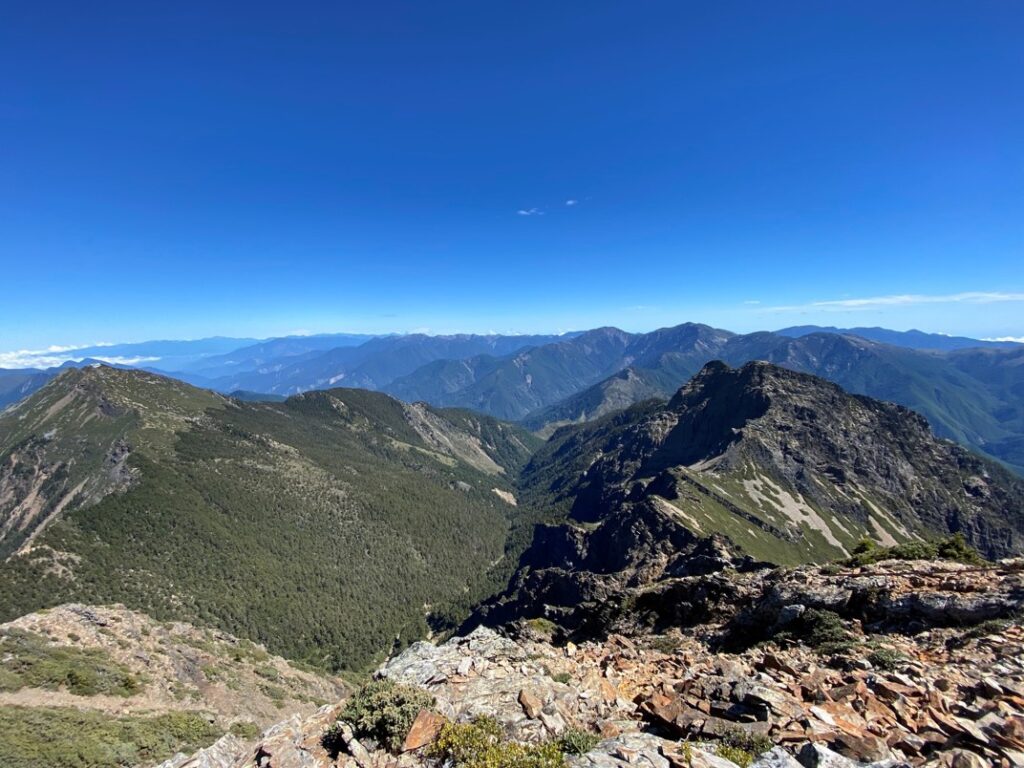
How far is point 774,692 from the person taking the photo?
16.4 m

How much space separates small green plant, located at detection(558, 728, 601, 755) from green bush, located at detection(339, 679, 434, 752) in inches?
222

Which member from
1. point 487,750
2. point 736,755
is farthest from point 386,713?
point 736,755

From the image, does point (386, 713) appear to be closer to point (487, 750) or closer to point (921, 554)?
point (487, 750)

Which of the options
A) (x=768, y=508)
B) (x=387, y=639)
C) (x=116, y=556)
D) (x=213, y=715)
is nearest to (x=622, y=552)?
(x=768, y=508)

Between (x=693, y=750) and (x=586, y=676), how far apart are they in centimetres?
1011

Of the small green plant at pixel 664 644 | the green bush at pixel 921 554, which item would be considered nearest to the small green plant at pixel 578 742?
the small green plant at pixel 664 644

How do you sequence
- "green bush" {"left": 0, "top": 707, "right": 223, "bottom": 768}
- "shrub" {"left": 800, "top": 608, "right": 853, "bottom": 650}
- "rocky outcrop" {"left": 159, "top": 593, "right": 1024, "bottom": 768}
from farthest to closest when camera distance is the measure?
"green bush" {"left": 0, "top": 707, "right": 223, "bottom": 768} < "shrub" {"left": 800, "top": 608, "right": 853, "bottom": 650} < "rocky outcrop" {"left": 159, "top": 593, "right": 1024, "bottom": 768}

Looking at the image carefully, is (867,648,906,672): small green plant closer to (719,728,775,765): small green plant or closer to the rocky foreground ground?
the rocky foreground ground

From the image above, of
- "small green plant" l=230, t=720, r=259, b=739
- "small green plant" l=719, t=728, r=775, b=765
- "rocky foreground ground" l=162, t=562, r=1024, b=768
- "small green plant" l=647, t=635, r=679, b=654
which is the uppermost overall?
"small green plant" l=719, t=728, r=775, b=765

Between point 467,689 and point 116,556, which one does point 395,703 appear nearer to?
point 467,689

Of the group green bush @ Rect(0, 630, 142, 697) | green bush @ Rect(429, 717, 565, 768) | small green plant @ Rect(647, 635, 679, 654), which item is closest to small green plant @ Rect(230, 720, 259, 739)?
green bush @ Rect(0, 630, 142, 697)

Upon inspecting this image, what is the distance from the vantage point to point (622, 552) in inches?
5827

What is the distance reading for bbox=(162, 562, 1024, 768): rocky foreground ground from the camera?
512 inches

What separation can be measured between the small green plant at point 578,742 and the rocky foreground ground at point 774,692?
37 centimetres
